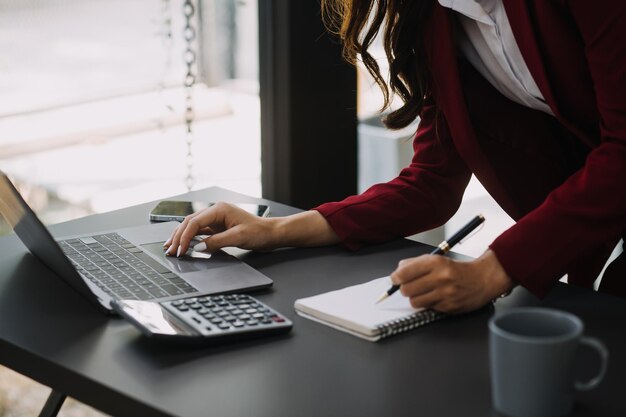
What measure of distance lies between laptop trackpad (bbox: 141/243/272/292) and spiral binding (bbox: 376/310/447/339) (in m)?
0.23

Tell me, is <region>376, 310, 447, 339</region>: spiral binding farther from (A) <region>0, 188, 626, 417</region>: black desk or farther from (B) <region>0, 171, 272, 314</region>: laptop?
(B) <region>0, 171, 272, 314</region>: laptop

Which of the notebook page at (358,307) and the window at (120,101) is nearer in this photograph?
the notebook page at (358,307)

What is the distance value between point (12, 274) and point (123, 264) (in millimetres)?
159

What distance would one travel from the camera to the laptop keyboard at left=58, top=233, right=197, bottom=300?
123 centimetres

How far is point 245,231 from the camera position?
1398 mm

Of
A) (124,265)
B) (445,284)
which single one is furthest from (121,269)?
(445,284)

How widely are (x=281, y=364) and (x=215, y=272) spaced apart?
30 cm

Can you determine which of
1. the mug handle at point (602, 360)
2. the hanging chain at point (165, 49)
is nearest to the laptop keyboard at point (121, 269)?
the mug handle at point (602, 360)

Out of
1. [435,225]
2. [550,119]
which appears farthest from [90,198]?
[550,119]

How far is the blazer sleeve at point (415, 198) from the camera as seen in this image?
1441mm

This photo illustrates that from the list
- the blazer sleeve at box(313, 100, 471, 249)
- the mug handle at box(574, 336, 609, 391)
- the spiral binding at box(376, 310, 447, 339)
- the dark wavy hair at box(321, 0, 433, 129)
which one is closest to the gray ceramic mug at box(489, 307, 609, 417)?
the mug handle at box(574, 336, 609, 391)

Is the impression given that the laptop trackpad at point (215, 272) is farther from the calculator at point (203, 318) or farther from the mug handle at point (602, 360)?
the mug handle at point (602, 360)

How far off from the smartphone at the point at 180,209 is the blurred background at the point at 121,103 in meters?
0.45

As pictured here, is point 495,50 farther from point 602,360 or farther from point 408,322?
point 602,360
